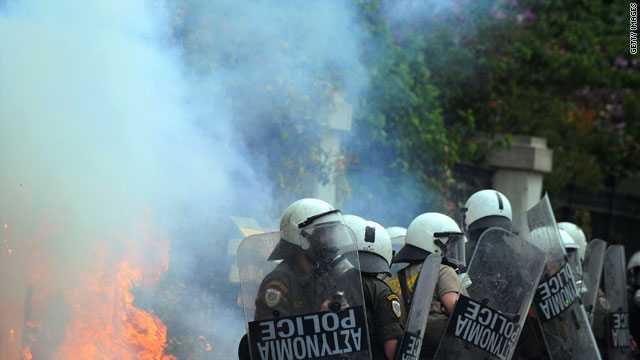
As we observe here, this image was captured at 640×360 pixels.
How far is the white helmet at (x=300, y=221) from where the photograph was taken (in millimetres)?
3492

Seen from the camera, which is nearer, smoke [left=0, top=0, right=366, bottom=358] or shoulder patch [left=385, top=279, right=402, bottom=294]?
shoulder patch [left=385, top=279, right=402, bottom=294]

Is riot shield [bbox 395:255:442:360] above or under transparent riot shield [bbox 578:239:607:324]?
under

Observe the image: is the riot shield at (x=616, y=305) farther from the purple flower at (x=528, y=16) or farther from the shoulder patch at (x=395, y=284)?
the purple flower at (x=528, y=16)

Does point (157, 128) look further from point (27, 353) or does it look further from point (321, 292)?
point (321, 292)

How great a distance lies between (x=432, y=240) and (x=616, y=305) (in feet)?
7.83

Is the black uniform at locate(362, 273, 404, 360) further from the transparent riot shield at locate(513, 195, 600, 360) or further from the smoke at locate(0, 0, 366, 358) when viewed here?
the smoke at locate(0, 0, 366, 358)

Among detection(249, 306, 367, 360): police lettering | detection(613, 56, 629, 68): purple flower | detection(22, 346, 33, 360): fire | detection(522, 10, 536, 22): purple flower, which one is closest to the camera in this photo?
detection(249, 306, 367, 360): police lettering

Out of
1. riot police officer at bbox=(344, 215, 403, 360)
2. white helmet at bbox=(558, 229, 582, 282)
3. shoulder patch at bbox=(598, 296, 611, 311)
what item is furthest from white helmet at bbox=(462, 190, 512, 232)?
riot police officer at bbox=(344, 215, 403, 360)

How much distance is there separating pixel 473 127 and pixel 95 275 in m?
5.88

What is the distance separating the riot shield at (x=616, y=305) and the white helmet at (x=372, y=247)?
278 centimetres

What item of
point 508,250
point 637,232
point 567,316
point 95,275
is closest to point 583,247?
Result: point 567,316

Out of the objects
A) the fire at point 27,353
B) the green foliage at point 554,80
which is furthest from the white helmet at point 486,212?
the green foliage at point 554,80

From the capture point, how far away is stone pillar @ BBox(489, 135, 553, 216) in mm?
9531

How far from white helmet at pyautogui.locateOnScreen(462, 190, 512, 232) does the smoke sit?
6.03 ft
